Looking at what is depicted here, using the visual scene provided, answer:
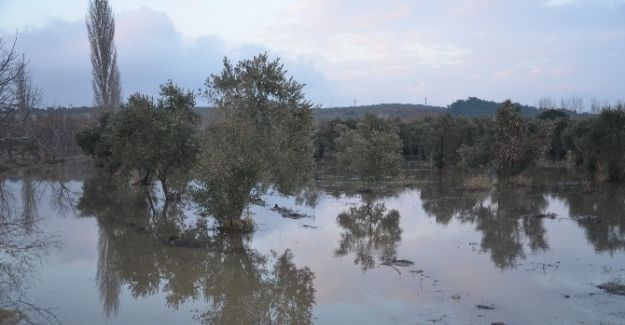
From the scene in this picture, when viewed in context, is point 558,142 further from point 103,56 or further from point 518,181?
point 103,56

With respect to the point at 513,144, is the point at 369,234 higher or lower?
lower

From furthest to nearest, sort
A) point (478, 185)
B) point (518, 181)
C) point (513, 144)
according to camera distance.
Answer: point (518, 181) < point (513, 144) < point (478, 185)

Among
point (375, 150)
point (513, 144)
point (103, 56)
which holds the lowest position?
point (375, 150)

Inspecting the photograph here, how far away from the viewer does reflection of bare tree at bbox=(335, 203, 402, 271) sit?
17.5 metres

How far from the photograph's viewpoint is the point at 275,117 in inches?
906

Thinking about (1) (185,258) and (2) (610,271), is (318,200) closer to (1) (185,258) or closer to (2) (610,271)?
(1) (185,258)

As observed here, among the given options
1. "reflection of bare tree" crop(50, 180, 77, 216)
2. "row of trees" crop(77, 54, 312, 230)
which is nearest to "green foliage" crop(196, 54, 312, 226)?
"row of trees" crop(77, 54, 312, 230)

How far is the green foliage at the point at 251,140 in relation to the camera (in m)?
20.1

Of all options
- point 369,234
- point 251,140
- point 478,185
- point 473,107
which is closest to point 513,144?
point 478,185

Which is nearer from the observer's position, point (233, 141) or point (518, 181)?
point (233, 141)

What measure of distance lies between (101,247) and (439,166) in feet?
150

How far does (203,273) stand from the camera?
50.1ft

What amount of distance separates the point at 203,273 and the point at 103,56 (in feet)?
194

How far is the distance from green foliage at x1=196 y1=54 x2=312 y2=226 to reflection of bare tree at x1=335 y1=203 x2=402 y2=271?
3.39 m
